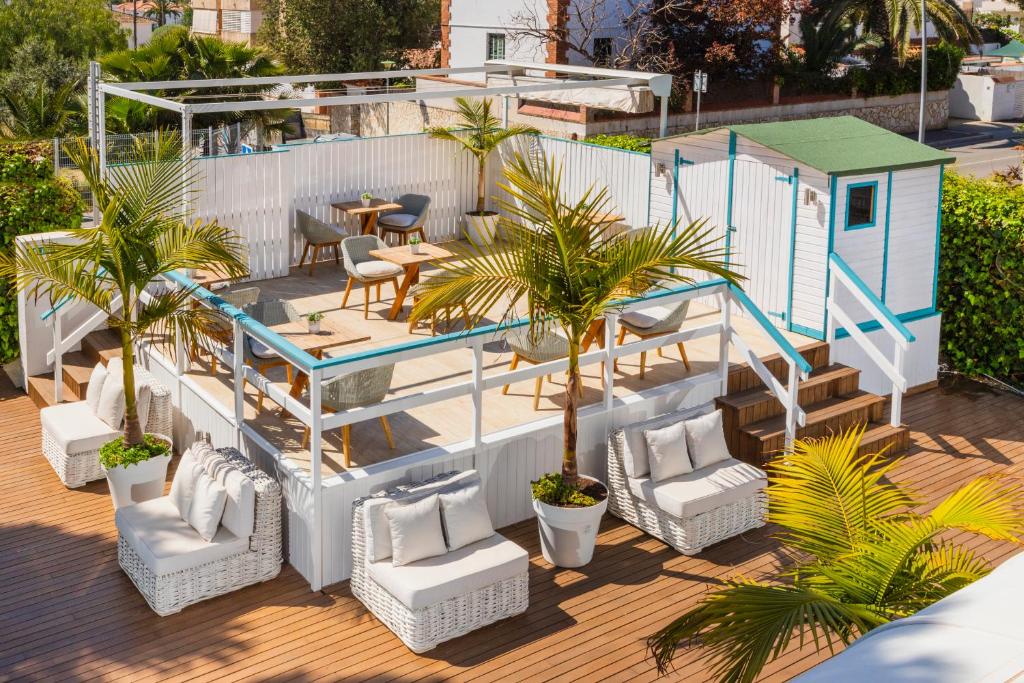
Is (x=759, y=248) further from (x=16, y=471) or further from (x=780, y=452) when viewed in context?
(x=16, y=471)

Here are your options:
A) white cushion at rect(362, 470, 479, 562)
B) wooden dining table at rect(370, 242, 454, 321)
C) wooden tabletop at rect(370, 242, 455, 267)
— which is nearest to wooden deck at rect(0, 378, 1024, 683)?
white cushion at rect(362, 470, 479, 562)

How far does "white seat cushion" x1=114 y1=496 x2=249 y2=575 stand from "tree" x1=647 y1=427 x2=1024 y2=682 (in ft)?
11.2

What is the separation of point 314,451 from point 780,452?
377 centimetres

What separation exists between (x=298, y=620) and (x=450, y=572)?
1017 millimetres

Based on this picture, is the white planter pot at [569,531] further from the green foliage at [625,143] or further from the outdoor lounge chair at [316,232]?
the green foliage at [625,143]

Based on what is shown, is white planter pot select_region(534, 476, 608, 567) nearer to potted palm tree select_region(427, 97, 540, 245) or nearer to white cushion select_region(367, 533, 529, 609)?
white cushion select_region(367, 533, 529, 609)

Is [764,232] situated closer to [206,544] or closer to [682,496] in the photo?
[682,496]

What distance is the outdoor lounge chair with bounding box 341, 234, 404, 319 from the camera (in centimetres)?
1096

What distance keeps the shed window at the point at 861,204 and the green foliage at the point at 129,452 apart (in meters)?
5.93

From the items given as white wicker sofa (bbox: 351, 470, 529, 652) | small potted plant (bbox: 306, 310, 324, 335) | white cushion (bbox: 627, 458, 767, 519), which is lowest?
white wicker sofa (bbox: 351, 470, 529, 652)

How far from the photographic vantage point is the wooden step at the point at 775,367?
9.70 meters

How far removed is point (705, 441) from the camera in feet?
27.8

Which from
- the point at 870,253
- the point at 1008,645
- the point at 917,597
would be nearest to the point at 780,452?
the point at 870,253

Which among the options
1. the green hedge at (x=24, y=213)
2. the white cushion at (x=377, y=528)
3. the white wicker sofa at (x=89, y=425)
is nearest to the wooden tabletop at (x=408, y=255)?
the white wicker sofa at (x=89, y=425)
